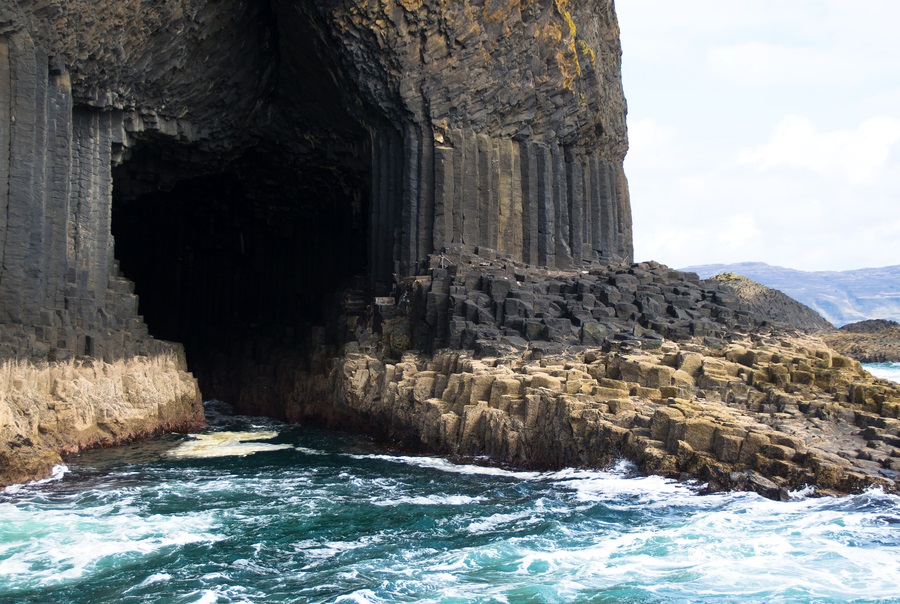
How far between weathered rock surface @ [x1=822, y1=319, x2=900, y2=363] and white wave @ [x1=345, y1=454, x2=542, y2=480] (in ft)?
187

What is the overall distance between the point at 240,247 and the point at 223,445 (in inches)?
767

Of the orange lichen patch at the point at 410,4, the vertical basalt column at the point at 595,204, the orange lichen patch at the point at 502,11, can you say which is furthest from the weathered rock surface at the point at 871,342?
the orange lichen patch at the point at 410,4

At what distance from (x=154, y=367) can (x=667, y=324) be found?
14.2m

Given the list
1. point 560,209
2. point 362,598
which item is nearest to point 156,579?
point 362,598

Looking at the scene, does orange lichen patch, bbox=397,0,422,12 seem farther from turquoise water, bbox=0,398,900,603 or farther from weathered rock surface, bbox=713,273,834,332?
weathered rock surface, bbox=713,273,834,332

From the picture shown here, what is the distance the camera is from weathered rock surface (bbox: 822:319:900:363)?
73.0 metres

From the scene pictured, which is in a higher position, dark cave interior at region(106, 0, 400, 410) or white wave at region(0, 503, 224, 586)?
dark cave interior at region(106, 0, 400, 410)

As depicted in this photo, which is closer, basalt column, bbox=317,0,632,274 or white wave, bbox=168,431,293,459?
white wave, bbox=168,431,293,459

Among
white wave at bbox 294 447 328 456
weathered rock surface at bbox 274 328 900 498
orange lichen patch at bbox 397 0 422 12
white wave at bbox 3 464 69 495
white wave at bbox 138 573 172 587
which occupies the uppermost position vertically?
orange lichen patch at bbox 397 0 422 12

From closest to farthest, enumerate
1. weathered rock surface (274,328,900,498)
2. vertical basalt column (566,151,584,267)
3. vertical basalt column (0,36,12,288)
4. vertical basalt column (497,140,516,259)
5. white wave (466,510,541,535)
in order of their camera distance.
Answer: white wave (466,510,541,535), weathered rock surface (274,328,900,498), vertical basalt column (0,36,12,288), vertical basalt column (497,140,516,259), vertical basalt column (566,151,584,267)

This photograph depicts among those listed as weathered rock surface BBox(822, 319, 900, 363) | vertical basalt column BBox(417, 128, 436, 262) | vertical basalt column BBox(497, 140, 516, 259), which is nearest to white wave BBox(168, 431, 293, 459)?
vertical basalt column BBox(417, 128, 436, 262)

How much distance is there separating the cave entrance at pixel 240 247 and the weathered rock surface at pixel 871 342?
150ft

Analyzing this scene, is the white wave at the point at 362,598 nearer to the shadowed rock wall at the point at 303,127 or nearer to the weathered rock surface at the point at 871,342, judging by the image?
the shadowed rock wall at the point at 303,127

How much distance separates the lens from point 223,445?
2702cm
